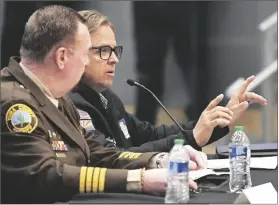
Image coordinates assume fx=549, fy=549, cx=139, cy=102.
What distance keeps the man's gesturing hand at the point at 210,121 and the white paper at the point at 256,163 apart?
0.09m

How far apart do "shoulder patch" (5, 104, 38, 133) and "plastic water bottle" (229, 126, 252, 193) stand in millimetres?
555

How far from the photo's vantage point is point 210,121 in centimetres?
194

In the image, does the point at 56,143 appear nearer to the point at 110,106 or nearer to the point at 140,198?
the point at 140,198

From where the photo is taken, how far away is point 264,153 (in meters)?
2.07

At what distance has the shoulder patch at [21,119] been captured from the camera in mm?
1333

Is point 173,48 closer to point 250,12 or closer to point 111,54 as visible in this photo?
point 250,12

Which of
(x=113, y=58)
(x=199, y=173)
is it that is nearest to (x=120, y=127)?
(x=113, y=58)

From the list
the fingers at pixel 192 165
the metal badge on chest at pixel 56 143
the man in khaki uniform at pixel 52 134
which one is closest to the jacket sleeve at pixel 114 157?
the man in khaki uniform at pixel 52 134

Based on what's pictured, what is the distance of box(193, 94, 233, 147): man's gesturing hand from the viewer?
1929 millimetres

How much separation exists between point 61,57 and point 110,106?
695mm

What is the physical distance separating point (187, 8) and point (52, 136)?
343 cm

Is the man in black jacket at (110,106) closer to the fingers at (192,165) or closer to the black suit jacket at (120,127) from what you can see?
the black suit jacket at (120,127)

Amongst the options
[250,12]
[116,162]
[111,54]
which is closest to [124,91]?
[250,12]

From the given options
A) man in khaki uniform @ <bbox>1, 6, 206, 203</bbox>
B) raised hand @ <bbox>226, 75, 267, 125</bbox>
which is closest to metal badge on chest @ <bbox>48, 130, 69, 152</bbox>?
man in khaki uniform @ <bbox>1, 6, 206, 203</bbox>
